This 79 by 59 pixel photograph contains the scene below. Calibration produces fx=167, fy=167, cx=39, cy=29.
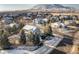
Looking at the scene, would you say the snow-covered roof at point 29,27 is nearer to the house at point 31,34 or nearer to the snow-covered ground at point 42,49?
the house at point 31,34

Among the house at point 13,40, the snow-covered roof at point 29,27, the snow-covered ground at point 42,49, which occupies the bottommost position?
the snow-covered ground at point 42,49

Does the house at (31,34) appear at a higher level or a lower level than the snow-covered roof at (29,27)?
lower

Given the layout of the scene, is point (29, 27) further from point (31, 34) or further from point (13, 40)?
point (13, 40)

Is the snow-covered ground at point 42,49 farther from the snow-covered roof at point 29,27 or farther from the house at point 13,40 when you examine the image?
the snow-covered roof at point 29,27

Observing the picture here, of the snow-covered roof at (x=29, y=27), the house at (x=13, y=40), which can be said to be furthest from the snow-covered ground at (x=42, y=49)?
the snow-covered roof at (x=29, y=27)

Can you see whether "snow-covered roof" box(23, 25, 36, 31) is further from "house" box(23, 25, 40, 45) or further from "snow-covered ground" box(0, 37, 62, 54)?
"snow-covered ground" box(0, 37, 62, 54)

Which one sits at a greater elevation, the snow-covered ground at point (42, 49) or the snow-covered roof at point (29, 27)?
the snow-covered roof at point (29, 27)

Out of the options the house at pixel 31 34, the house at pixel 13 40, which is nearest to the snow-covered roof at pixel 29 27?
the house at pixel 31 34

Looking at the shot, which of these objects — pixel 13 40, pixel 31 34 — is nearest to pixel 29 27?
pixel 31 34

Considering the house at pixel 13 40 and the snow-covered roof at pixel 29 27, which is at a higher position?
the snow-covered roof at pixel 29 27
